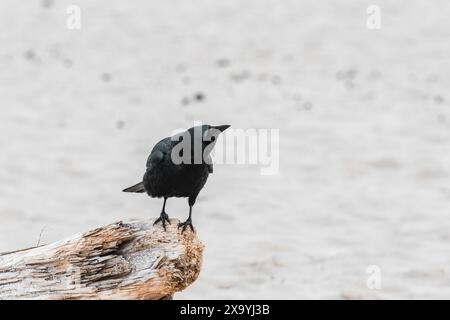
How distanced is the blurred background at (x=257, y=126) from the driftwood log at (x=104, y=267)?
6.99 ft

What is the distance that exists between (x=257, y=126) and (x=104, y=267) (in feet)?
23.4

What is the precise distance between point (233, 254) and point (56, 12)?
9.42 meters

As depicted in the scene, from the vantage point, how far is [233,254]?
28.1 feet

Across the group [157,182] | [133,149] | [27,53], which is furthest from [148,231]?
[27,53]

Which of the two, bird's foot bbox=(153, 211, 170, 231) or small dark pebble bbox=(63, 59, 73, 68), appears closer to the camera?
bird's foot bbox=(153, 211, 170, 231)

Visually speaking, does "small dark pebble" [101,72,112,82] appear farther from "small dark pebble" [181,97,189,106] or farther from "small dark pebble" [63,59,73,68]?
"small dark pebble" [181,97,189,106]

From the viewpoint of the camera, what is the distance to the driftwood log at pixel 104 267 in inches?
207

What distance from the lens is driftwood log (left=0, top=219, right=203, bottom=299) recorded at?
526 centimetres

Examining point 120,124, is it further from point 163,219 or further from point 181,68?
point 163,219

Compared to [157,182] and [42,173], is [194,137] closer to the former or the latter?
[157,182]

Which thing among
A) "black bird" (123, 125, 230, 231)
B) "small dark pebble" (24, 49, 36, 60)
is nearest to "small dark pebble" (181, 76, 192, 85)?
"small dark pebble" (24, 49, 36, 60)

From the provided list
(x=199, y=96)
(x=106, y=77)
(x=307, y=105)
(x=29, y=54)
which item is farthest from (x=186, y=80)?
(x=29, y=54)

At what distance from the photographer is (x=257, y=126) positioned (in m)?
12.2

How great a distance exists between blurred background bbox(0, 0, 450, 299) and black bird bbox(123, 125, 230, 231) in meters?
2.16
